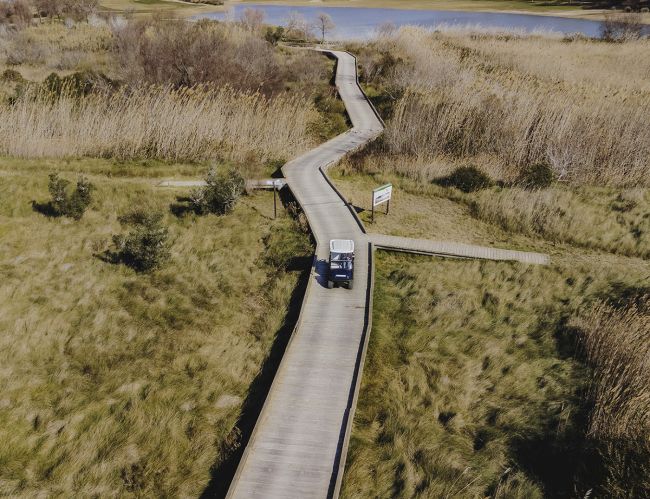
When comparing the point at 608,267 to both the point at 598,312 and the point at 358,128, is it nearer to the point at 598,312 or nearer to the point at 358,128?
the point at 598,312

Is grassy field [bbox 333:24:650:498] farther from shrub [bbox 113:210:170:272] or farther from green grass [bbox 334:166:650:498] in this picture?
shrub [bbox 113:210:170:272]

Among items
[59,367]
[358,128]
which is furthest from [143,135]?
[59,367]

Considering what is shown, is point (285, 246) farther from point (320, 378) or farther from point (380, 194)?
point (320, 378)

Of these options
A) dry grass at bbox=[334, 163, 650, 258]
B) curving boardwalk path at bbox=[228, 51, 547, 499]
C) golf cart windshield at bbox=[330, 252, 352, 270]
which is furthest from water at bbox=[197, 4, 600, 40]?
golf cart windshield at bbox=[330, 252, 352, 270]

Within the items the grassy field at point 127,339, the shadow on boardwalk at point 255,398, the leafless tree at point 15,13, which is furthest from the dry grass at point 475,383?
the leafless tree at point 15,13

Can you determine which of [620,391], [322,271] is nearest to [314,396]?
[322,271]

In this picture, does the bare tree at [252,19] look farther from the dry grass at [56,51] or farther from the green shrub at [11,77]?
the green shrub at [11,77]
